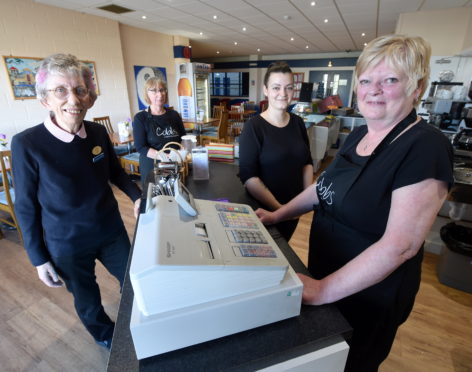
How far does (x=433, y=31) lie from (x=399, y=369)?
17.5ft

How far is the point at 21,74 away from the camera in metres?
3.99

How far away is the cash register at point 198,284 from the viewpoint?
53 centimetres

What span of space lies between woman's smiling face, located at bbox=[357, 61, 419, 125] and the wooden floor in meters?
1.63

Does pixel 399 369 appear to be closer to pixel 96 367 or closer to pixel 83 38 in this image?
pixel 96 367

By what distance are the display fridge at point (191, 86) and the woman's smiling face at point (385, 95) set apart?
6391 millimetres

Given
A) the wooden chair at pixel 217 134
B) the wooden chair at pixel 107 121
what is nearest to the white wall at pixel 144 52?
the wooden chair at pixel 107 121

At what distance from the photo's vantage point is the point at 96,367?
1591mm

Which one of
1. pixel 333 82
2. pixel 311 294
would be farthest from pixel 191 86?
pixel 311 294

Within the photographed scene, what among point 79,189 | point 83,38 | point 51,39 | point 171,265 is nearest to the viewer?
point 171,265

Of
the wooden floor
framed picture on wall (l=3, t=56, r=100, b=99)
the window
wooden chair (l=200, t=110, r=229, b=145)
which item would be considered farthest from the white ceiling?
the window

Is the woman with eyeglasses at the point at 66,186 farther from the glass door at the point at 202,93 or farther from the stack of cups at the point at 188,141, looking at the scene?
the glass door at the point at 202,93

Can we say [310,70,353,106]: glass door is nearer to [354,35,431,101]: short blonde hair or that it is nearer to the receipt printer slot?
[354,35,431,101]: short blonde hair

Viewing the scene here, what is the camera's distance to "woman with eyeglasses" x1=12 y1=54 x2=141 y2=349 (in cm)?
113

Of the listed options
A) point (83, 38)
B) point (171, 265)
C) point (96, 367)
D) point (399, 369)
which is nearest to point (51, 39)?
point (83, 38)
